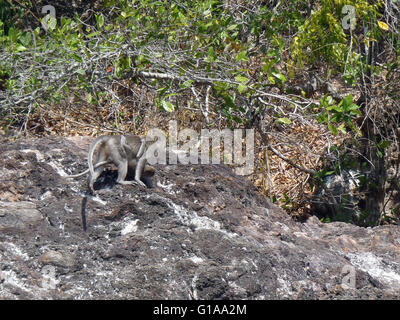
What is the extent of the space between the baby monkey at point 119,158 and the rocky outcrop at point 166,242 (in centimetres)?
9

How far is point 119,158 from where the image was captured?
513 centimetres

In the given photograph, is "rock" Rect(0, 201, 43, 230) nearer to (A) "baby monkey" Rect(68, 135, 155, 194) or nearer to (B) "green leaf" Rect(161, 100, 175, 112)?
(A) "baby monkey" Rect(68, 135, 155, 194)

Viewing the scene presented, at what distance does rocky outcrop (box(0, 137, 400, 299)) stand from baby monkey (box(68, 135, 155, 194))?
9 cm

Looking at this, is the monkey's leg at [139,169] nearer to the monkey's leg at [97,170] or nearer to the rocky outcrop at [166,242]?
the rocky outcrop at [166,242]

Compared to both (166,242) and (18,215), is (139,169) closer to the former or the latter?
(166,242)

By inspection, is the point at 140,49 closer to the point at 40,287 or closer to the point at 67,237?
the point at 67,237

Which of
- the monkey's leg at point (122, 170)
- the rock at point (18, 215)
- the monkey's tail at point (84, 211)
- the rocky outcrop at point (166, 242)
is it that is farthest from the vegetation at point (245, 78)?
the rock at point (18, 215)

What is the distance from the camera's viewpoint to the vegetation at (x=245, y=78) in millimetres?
6152

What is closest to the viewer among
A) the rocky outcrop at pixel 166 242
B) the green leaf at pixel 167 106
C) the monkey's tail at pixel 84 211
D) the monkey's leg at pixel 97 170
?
the rocky outcrop at pixel 166 242

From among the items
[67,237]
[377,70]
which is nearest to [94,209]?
[67,237]

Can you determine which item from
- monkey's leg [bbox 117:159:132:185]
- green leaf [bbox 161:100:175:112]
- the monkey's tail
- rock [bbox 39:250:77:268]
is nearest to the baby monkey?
monkey's leg [bbox 117:159:132:185]

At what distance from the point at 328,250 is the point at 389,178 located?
329cm

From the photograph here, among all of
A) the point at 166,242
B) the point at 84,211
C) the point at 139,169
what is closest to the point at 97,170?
the point at 139,169

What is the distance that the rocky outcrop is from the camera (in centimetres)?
387
